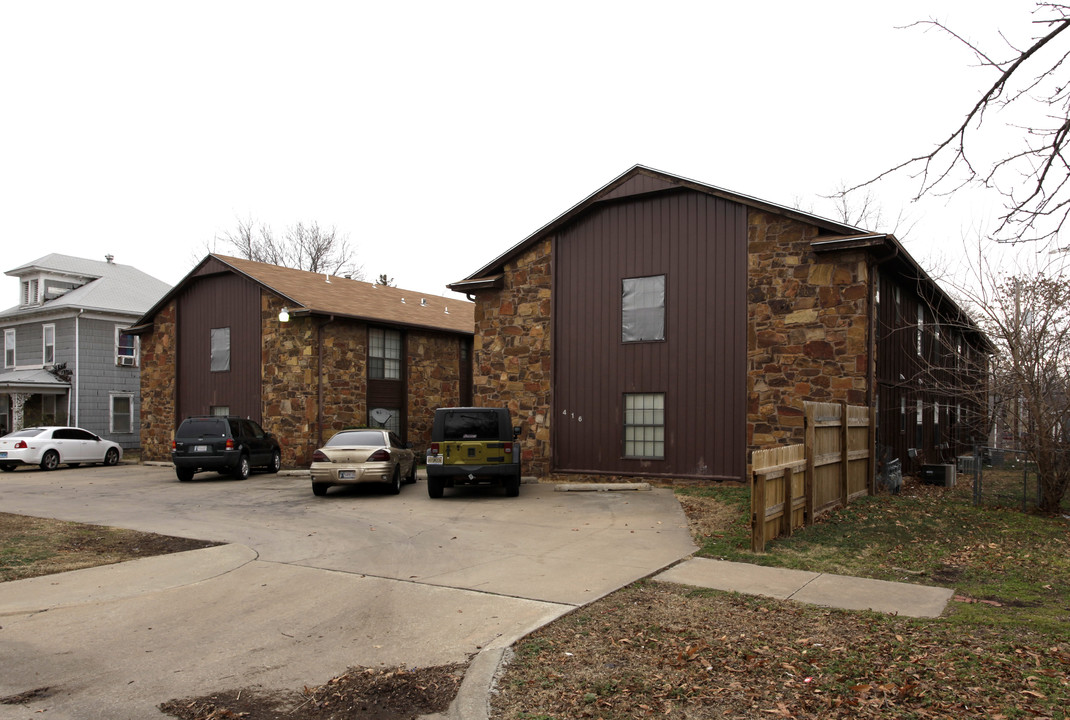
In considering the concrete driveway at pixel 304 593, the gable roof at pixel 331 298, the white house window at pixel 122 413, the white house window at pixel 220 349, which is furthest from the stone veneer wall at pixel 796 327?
the white house window at pixel 122 413

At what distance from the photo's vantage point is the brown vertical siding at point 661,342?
56.4 feet

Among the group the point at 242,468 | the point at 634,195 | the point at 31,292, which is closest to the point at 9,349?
the point at 31,292

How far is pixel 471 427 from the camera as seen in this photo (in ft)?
52.1

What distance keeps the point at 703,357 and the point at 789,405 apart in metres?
2.11

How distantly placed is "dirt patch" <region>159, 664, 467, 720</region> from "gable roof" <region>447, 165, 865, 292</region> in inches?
519

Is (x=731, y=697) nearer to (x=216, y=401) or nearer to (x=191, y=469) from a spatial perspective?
(x=191, y=469)

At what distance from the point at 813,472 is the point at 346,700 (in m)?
8.24

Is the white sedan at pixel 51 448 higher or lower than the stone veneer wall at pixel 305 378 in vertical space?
lower

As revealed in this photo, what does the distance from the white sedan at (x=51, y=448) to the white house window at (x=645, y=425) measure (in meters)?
18.6

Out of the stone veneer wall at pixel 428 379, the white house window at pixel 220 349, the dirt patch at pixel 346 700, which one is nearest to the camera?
the dirt patch at pixel 346 700

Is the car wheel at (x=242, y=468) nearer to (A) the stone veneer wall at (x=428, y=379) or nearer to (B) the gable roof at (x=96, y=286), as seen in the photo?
(A) the stone veneer wall at (x=428, y=379)

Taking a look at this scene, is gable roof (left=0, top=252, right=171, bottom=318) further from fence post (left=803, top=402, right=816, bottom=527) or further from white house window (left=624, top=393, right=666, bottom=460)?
fence post (left=803, top=402, right=816, bottom=527)

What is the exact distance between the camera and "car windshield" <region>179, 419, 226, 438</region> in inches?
806

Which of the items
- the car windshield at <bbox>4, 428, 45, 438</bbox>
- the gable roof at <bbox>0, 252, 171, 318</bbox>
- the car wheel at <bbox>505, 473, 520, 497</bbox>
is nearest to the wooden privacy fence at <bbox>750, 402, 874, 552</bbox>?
the car wheel at <bbox>505, 473, 520, 497</bbox>
